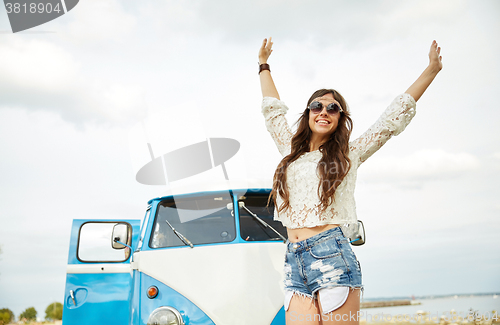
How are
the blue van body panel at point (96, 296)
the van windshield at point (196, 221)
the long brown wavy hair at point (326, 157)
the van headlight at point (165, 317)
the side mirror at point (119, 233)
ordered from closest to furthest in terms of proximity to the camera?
the long brown wavy hair at point (326, 157)
the van headlight at point (165, 317)
the van windshield at point (196, 221)
the side mirror at point (119, 233)
the blue van body panel at point (96, 296)

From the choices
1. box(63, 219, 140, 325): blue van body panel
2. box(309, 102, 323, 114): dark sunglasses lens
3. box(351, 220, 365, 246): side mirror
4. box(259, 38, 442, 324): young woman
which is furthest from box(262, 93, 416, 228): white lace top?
box(63, 219, 140, 325): blue van body panel

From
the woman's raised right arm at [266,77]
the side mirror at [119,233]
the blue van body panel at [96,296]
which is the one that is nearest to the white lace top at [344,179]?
the woman's raised right arm at [266,77]

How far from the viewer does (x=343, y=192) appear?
81.5 inches

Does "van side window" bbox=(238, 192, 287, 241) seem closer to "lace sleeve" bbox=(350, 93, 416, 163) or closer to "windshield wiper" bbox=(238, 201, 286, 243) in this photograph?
"windshield wiper" bbox=(238, 201, 286, 243)

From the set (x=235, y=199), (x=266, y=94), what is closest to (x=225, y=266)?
(x=235, y=199)

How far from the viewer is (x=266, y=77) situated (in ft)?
8.45

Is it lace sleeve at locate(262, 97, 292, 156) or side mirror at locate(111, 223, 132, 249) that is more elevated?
lace sleeve at locate(262, 97, 292, 156)

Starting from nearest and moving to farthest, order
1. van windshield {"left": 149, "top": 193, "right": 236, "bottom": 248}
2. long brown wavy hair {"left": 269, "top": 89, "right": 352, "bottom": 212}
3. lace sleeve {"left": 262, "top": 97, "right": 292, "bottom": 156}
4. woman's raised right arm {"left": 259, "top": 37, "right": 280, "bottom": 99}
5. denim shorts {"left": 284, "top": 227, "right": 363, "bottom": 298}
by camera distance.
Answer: denim shorts {"left": 284, "top": 227, "right": 363, "bottom": 298} < long brown wavy hair {"left": 269, "top": 89, "right": 352, "bottom": 212} < lace sleeve {"left": 262, "top": 97, "right": 292, "bottom": 156} < woman's raised right arm {"left": 259, "top": 37, "right": 280, "bottom": 99} < van windshield {"left": 149, "top": 193, "right": 236, "bottom": 248}

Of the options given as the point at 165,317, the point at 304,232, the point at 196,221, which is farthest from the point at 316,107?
the point at 165,317

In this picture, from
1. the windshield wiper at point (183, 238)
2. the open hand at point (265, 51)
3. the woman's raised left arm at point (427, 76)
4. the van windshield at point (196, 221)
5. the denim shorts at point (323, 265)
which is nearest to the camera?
the denim shorts at point (323, 265)

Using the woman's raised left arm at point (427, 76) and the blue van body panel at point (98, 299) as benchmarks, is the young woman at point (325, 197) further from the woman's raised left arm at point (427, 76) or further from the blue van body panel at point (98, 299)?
the blue van body panel at point (98, 299)

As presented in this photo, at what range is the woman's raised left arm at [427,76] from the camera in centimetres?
219

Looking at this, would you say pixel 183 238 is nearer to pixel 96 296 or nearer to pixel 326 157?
pixel 326 157

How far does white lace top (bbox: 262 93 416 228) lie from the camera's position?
2.03m
